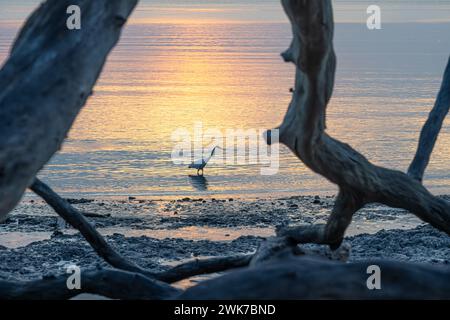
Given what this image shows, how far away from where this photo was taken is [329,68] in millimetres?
5480

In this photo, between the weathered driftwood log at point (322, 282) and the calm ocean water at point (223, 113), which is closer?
the weathered driftwood log at point (322, 282)

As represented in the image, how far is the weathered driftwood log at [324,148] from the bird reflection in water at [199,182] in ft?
33.0

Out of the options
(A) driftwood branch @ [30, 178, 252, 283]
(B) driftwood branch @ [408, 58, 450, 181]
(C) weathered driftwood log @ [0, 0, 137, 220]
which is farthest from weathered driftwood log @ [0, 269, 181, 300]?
(B) driftwood branch @ [408, 58, 450, 181]

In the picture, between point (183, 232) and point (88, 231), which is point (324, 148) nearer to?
point (88, 231)

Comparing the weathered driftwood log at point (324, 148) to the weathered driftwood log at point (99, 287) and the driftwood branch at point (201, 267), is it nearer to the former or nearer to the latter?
the driftwood branch at point (201, 267)

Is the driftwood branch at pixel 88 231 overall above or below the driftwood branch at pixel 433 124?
below

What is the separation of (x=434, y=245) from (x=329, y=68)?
5635mm

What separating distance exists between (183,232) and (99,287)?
685cm

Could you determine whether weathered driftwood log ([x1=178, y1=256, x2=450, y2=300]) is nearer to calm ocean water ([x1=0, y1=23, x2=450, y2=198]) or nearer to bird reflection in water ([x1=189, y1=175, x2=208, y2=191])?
calm ocean water ([x1=0, y1=23, x2=450, y2=198])

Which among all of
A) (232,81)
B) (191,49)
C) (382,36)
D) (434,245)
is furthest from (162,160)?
(382,36)

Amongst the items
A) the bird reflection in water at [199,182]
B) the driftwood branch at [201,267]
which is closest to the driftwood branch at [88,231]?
the driftwood branch at [201,267]

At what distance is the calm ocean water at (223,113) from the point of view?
17.6 meters

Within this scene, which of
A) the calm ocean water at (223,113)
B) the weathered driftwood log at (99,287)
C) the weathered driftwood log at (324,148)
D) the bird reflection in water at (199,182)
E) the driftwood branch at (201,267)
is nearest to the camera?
the weathered driftwood log at (324,148)

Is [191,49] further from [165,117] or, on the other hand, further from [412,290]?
[412,290]
